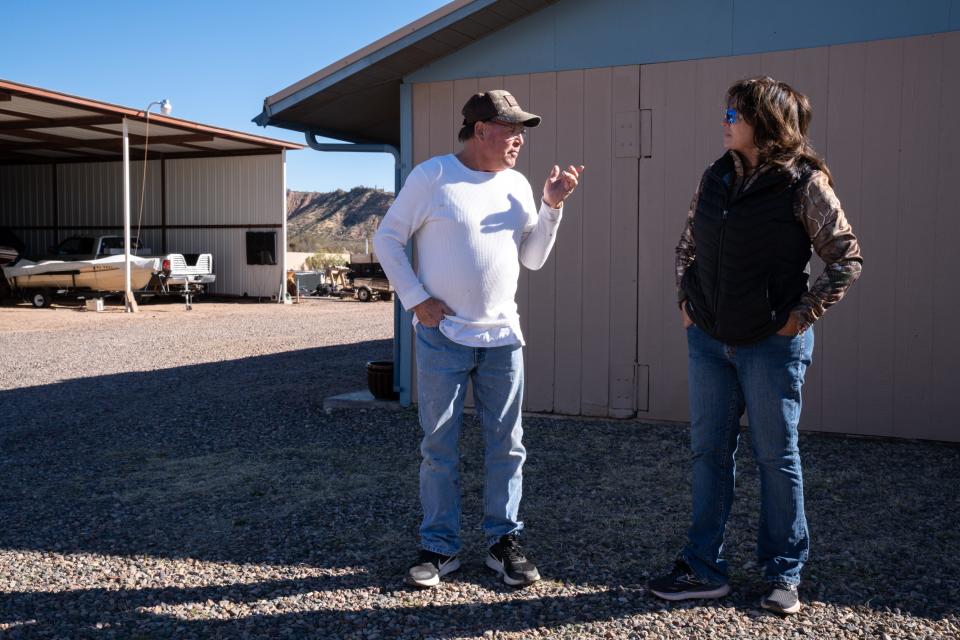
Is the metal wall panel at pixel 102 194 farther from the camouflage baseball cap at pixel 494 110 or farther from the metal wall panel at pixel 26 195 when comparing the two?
the camouflage baseball cap at pixel 494 110

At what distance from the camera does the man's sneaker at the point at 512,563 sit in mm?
3252

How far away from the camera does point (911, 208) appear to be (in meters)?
5.55

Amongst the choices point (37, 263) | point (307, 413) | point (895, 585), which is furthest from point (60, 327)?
point (895, 585)

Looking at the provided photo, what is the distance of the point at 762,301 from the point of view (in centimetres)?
280

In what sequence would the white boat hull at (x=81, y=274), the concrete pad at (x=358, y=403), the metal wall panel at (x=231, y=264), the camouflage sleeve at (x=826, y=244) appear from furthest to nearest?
the metal wall panel at (x=231, y=264) → the white boat hull at (x=81, y=274) → the concrete pad at (x=358, y=403) → the camouflage sleeve at (x=826, y=244)

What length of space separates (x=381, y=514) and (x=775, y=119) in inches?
101

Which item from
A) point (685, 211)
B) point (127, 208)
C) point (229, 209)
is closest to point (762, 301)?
point (685, 211)

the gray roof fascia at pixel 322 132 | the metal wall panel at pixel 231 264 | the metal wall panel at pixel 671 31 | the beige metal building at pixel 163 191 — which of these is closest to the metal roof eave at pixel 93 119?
the beige metal building at pixel 163 191

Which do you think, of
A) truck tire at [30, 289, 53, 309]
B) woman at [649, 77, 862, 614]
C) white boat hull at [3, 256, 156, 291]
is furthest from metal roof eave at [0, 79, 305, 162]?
woman at [649, 77, 862, 614]

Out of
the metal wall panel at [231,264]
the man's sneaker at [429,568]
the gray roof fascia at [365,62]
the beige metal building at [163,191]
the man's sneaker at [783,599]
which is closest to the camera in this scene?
the man's sneaker at [783,599]

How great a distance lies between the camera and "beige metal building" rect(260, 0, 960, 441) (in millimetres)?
5531

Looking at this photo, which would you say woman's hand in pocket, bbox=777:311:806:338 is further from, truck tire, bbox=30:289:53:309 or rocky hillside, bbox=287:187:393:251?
rocky hillside, bbox=287:187:393:251

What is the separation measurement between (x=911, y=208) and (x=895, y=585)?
3036mm

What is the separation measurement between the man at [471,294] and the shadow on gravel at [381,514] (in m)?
0.28
